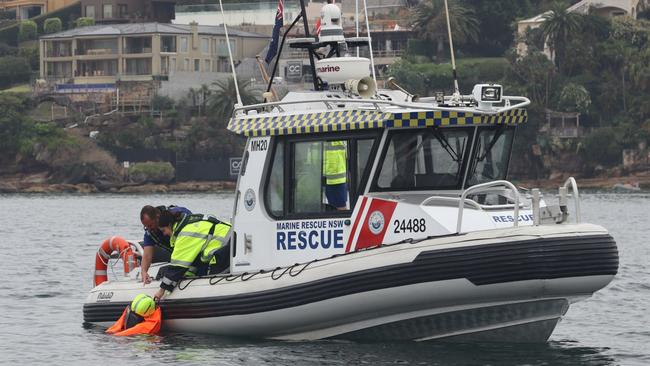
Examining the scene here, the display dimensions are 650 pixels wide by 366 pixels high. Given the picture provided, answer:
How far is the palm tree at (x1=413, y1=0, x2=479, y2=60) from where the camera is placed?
388 ft

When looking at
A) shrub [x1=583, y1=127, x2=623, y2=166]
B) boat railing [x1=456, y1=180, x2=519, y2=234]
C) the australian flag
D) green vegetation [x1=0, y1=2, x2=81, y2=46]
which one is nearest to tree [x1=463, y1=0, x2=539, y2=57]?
shrub [x1=583, y1=127, x2=623, y2=166]

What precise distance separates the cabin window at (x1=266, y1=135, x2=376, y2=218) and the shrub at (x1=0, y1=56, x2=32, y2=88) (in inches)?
4816

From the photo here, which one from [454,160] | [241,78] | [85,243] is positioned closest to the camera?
[454,160]

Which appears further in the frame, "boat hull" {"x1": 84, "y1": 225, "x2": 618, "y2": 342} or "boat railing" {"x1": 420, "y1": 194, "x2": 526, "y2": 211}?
"boat railing" {"x1": 420, "y1": 194, "x2": 526, "y2": 211}

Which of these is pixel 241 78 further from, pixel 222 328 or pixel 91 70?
pixel 222 328

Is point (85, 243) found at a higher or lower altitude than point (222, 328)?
lower

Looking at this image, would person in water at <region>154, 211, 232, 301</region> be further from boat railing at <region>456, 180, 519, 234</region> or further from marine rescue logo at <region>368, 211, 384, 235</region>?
boat railing at <region>456, 180, 519, 234</region>

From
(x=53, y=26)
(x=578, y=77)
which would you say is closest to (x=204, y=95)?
(x=578, y=77)

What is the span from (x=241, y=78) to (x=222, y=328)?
105 meters

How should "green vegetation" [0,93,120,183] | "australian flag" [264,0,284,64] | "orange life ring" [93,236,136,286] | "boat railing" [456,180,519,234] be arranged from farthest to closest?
"green vegetation" [0,93,120,183] < "orange life ring" [93,236,136,286] < "australian flag" [264,0,284,64] < "boat railing" [456,180,519,234]

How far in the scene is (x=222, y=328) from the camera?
1717 centimetres

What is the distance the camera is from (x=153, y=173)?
109688 mm

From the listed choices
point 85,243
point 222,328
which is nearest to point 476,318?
point 222,328

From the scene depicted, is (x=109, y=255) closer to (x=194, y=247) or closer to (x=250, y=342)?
(x=194, y=247)
